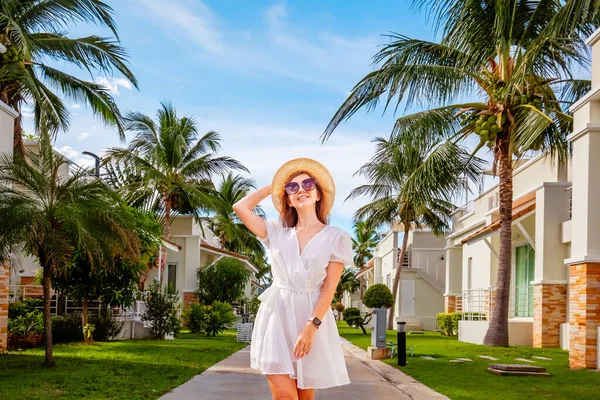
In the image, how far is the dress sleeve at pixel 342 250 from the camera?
4.20 metres

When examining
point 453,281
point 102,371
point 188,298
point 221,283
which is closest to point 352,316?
point 453,281

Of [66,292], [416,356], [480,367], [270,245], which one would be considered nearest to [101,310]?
[66,292]

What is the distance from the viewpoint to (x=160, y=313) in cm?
2122

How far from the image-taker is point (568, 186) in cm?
1978

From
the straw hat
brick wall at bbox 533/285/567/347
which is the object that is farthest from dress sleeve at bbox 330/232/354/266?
brick wall at bbox 533/285/567/347

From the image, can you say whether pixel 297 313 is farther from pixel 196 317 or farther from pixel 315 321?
pixel 196 317

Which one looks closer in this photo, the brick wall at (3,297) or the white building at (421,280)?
the brick wall at (3,297)

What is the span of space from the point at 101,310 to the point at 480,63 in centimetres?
1095

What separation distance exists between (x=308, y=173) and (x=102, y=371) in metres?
7.99

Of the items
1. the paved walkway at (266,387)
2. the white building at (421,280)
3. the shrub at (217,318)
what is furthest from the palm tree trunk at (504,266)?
the white building at (421,280)

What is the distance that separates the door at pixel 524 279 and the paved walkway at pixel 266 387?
10404 millimetres

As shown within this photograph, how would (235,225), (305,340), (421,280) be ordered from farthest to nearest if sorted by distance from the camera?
(235,225)
(421,280)
(305,340)

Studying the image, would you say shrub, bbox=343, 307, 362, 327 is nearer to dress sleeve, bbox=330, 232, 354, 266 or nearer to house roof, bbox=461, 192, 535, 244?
house roof, bbox=461, 192, 535, 244

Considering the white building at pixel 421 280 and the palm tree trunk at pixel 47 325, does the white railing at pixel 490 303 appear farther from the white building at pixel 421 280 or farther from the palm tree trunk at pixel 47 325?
the palm tree trunk at pixel 47 325
